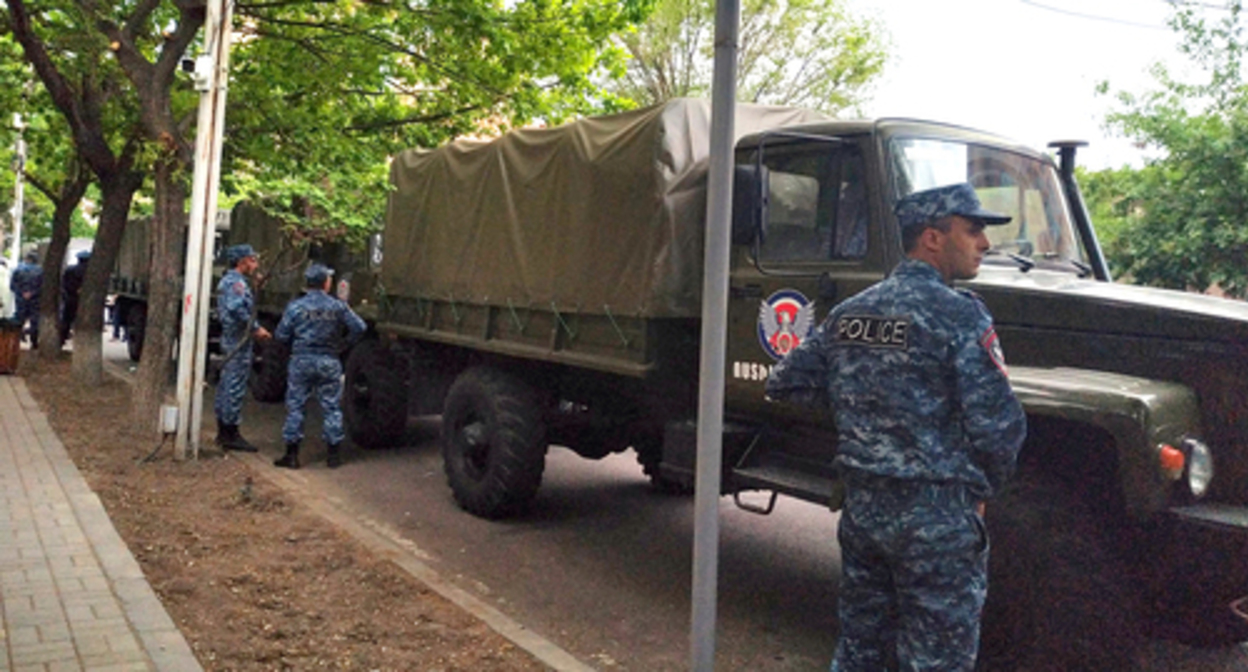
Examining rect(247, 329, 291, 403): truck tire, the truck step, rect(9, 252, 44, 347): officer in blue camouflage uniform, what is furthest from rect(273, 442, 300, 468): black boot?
rect(9, 252, 44, 347): officer in blue camouflage uniform

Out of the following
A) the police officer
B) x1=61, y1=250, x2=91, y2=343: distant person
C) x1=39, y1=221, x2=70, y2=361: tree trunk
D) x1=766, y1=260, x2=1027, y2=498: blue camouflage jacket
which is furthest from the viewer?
x1=61, y1=250, x2=91, y2=343: distant person

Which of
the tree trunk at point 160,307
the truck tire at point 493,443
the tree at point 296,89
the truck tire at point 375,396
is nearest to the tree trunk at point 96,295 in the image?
the tree at point 296,89

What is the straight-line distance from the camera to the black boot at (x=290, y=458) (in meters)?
8.74

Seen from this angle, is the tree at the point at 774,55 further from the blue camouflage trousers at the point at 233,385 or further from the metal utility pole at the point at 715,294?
the metal utility pole at the point at 715,294

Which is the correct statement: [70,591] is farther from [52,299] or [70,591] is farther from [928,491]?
[52,299]

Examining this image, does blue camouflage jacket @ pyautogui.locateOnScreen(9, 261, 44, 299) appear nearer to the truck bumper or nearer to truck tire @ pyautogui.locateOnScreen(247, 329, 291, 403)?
truck tire @ pyautogui.locateOnScreen(247, 329, 291, 403)

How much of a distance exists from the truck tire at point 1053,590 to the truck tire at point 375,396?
20.8 ft

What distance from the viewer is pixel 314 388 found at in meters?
8.92

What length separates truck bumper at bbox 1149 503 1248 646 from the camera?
3744 millimetres

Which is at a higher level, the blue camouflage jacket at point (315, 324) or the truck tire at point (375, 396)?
the blue camouflage jacket at point (315, 324)

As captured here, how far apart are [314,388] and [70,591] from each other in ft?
14.0

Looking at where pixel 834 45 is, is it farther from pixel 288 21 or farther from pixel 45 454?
pixel 45 454

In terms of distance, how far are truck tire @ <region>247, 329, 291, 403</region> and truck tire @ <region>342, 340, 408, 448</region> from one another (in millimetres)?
3285

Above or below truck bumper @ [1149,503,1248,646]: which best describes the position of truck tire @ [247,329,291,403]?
above
